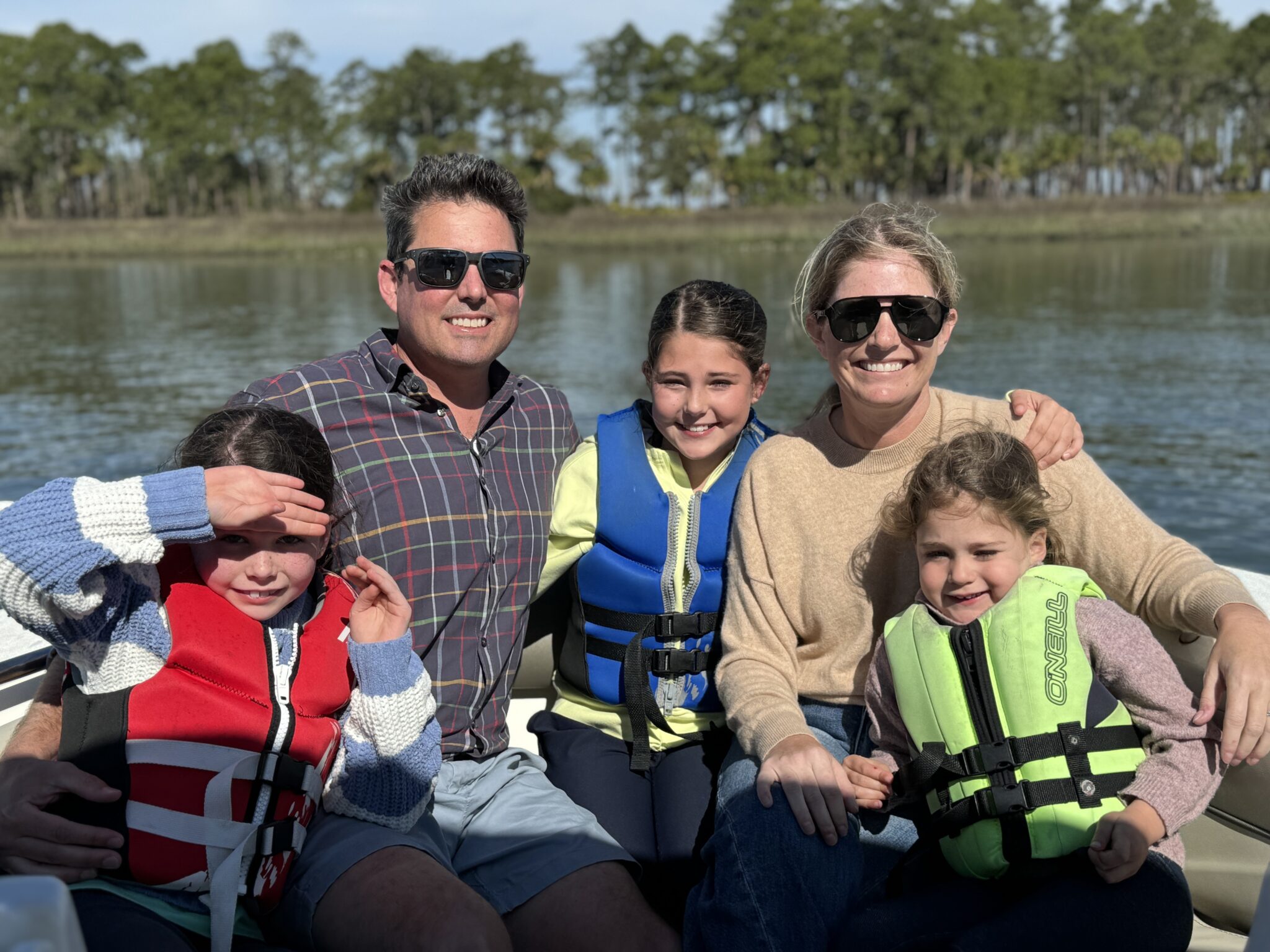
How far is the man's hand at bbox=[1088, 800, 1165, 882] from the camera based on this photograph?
76.0 inches

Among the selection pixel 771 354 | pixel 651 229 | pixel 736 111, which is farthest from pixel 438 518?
pixel 736 111

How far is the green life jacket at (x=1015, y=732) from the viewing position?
2025 millimetres

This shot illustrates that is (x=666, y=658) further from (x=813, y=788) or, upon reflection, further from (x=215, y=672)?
(x=215, y=672)

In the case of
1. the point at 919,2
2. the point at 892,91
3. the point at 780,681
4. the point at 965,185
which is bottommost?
the point at 780,681

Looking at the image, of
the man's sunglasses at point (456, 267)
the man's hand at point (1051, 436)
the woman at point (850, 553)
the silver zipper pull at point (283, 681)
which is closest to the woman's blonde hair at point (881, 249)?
the woman at point (850, 553)

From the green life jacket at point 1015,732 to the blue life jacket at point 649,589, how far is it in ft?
2.02

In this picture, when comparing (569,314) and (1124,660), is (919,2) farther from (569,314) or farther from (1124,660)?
(1124,660)

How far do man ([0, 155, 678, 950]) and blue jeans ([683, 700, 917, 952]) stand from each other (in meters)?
0.12

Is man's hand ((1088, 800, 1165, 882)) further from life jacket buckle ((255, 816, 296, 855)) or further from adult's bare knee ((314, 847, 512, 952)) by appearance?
life jacket buckle ((255, 816, 296, 855))

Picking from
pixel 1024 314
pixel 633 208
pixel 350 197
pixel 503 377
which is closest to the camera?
pixel 503 377

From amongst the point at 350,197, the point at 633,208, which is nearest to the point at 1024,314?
the point at 633,208

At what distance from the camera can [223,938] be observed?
1.85m

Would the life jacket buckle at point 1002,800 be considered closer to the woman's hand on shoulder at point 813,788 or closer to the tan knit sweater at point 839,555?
the woman's hand on shoulder at point 813,788

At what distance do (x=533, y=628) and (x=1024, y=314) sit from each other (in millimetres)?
21773
